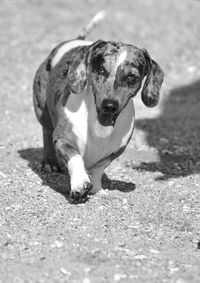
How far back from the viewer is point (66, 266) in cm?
482

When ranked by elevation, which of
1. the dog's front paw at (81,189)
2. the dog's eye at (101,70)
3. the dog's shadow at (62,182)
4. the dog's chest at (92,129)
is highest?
the dog's eye at (101,70)

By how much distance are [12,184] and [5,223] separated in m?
1.07

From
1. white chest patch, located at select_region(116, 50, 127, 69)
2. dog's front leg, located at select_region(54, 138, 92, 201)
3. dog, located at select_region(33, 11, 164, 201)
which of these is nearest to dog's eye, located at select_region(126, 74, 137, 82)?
dog, located at select_region(33, 11, 164, 201)

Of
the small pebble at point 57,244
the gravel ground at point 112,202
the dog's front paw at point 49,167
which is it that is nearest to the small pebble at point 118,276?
the gravel ground at point 112,202

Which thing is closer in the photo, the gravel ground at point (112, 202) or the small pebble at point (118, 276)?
the small pebble at point (118, 276)

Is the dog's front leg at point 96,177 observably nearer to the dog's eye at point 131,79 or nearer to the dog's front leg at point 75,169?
the dog's front leg at point 75,169

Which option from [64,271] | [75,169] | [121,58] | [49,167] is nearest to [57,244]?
[64,271]

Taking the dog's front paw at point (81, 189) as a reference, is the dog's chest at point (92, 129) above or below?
above

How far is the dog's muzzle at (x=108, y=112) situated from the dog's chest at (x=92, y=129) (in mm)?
54

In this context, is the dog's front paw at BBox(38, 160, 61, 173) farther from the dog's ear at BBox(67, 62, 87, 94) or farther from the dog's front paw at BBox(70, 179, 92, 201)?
the dog's ear at BBox(67, 62, 87, 94)

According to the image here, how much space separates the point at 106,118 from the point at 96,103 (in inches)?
7.4

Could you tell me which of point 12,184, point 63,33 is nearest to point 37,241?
point 12,184

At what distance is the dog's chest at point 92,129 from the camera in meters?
6.00

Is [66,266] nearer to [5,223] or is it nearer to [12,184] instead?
[5,223]
